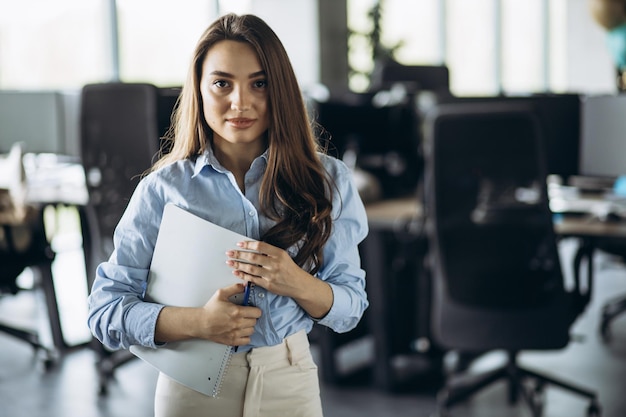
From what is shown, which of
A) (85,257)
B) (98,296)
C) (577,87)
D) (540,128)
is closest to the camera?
(98,296)

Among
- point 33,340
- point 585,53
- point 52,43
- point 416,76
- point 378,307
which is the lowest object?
point 33,340

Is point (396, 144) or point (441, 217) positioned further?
point (396, 144)

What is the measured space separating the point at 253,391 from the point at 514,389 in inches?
84.8

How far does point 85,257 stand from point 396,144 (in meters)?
1.53

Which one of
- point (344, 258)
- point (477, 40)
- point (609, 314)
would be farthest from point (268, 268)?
point (477, 40)

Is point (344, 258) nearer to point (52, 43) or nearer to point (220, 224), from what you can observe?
point (220, 224)

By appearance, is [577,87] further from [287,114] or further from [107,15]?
[287,114]

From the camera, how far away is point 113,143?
3.32 m

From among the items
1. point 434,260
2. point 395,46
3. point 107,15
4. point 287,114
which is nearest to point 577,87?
point 395,46

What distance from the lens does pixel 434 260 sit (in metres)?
2.87

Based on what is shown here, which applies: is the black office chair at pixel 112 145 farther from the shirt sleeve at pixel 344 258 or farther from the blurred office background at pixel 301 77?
the shirt sleeve at pixel 344 258

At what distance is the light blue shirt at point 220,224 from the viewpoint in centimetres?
121

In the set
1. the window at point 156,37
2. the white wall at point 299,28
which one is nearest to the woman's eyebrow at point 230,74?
the window at point 156,37

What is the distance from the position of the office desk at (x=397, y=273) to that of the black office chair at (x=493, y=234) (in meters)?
0.29
